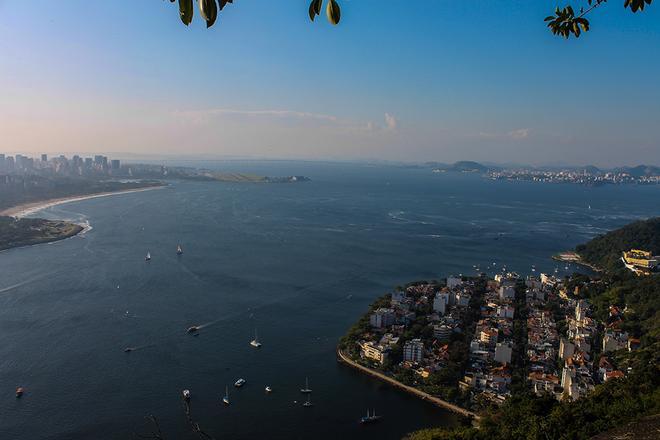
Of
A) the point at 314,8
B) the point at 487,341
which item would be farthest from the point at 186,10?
the point at 487,341

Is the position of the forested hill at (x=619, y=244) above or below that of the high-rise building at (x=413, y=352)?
above

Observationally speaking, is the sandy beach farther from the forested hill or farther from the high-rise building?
the forested hill

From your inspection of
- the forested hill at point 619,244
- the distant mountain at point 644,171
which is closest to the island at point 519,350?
the forested hill at point 619,244

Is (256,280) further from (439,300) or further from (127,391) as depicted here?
(127,391)

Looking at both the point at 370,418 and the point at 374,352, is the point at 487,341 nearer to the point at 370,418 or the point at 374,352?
the point at 374,352

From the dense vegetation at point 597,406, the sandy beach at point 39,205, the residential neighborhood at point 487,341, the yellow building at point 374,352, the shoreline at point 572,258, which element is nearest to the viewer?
the dense vegetation at point 597,406

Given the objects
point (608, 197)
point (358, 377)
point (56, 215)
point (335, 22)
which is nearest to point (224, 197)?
point (56, 215)

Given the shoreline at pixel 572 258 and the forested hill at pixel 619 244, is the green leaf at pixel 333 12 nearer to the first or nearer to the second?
the forested hill at pixel 619 244
